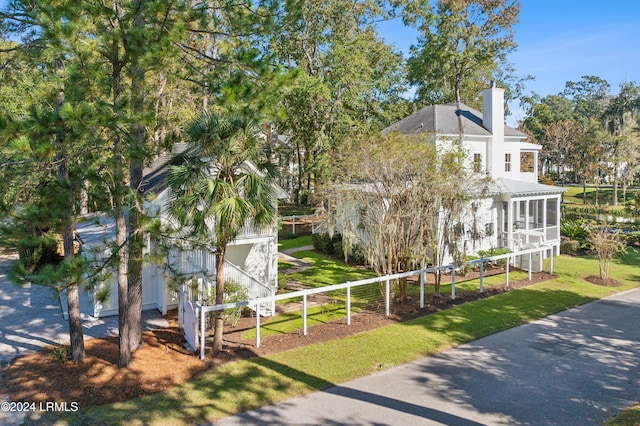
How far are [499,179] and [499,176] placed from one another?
2.27m

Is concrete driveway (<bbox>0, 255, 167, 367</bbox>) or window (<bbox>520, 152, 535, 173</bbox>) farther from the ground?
window (<bbox>520, 152, 535, 173</bbox>)

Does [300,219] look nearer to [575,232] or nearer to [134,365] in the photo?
→ [575,232]

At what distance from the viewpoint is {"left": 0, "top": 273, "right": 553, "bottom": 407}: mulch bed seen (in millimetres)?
7922

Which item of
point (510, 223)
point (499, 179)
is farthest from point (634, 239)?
point (499, 179)

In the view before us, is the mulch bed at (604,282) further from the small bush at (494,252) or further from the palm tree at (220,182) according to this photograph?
the palm tree at (220,182)

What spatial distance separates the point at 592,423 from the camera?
6.88 metres

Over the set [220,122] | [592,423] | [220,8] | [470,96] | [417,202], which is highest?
[470,96]

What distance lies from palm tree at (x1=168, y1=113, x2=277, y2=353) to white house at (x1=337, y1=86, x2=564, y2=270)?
10.5 metres

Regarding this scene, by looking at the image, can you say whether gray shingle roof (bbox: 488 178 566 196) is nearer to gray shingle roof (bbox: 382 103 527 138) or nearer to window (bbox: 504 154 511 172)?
window (bbox: 504 154 511 172)

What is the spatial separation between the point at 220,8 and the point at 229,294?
6997 millimetres

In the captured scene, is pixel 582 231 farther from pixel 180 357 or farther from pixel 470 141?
Result: pixel 180 357

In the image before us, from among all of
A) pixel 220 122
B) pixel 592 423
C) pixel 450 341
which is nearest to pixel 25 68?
pixel 220 122

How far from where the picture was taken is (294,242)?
24.8 metres

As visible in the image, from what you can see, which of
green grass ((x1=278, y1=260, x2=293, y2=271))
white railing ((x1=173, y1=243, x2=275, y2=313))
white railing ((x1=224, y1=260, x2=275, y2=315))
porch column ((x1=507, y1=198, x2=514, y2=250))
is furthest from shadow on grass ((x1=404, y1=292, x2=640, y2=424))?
green grass ((x1=278, y1=260, x2=293, y2=271))
